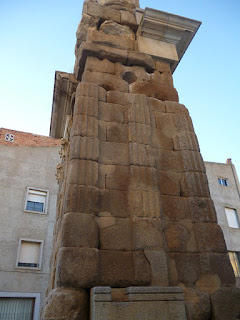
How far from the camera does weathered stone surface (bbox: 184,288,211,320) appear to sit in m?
2.88

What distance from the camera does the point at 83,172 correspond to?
3.44m

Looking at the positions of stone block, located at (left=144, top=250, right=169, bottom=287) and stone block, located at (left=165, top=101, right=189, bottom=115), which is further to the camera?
stone block, located at (left=165, top=101, right=189, bottom=115)

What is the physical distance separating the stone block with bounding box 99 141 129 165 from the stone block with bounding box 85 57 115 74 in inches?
63.5

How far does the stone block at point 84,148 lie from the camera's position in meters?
3.56

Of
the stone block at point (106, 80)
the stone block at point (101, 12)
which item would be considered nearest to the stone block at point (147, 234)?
the stone block at point (106, 80)

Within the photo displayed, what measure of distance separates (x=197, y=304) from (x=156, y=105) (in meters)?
3.01

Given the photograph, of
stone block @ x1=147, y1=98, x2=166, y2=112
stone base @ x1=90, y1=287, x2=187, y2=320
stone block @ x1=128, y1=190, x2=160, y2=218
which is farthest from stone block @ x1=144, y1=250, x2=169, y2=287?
stone block @ x1=147, y1=98, x2=166, y2=112

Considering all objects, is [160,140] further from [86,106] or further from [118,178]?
[86,106]

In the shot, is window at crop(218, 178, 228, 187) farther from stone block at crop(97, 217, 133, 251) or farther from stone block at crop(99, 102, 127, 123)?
stone block at crop(97, 217, 133, 251)

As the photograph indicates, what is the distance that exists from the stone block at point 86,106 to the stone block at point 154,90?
940 mm

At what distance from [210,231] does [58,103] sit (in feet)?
14.9

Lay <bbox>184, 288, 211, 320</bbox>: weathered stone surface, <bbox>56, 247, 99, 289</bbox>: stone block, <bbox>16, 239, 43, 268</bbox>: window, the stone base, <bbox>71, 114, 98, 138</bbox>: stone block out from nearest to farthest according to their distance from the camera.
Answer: the stone base
<bbox>56, 247, 99, 289</bbox>: stone block
<bbox>184, 288, 211, 320</bbox>: weathered stone surface
<bbox>71, 114, 98, 138</bbox>: stone block
<bbox>16, 239, 43, 268</bbox>: window

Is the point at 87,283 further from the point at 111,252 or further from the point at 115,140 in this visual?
the point at 115,140

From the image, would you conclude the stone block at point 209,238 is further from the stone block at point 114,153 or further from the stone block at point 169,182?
the stone block at point 114,153
